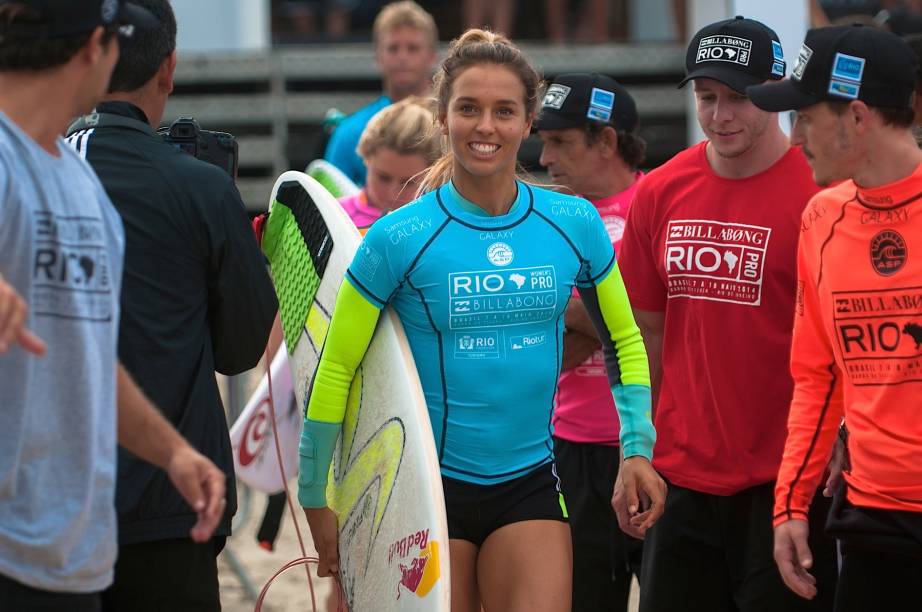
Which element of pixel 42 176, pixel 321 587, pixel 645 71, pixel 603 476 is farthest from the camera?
pixel 645 71

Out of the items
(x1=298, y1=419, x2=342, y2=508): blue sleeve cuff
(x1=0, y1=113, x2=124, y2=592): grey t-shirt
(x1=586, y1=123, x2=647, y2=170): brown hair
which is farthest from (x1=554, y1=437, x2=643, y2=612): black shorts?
(x1=0, y1=113, x2=124, y2=592): grey t-shirt

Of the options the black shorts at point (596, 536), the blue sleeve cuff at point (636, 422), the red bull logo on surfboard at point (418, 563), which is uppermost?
the blue sleeve cuff at point (636, 422)

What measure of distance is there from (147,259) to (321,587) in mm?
3549

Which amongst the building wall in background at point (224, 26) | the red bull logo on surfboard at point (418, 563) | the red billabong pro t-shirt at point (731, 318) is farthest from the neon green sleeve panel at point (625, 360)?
the building wall in background at point (224, 26)

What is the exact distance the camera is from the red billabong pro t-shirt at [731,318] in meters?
3.71

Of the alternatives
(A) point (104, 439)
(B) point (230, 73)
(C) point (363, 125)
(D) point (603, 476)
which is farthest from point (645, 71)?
(A) point (104, 439)

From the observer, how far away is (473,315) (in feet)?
11.2

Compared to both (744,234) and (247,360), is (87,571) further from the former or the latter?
(744,234)

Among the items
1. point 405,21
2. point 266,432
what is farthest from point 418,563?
point 405,21

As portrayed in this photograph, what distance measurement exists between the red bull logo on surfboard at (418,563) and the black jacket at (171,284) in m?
0.44

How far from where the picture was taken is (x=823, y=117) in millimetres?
3205

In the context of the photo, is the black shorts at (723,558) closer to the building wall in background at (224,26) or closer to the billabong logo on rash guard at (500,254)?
the billabong logo on rash guard at (500,254)

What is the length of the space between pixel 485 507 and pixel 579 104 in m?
1.73

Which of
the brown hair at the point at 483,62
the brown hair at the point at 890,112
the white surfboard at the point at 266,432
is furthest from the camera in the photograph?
the white surfboard at the point at 266,432
